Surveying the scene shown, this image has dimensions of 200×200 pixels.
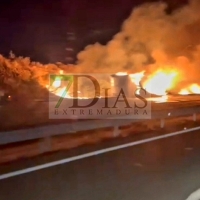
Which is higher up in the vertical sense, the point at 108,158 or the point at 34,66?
the point at 34,66

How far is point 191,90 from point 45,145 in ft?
119

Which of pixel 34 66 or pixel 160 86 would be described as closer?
pixel 34 66

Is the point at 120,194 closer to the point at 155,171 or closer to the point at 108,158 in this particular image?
the point at 155,171

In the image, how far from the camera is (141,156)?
12297 millimetres

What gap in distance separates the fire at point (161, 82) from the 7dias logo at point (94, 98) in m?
2.38

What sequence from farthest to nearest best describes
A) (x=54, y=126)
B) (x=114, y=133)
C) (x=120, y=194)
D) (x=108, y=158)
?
(x=114, y=133) → (x=54, y=126) → (x=108, y=158) → (x=120, y=194)

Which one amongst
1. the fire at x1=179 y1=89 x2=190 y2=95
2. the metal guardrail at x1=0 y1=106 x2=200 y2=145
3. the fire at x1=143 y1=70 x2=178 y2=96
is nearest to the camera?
the metal guardrail at x1=0 y1=106 x2=200 y2=145

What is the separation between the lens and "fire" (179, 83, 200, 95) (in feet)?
150

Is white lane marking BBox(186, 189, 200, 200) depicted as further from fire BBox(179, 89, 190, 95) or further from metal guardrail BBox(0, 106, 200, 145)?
fire BBox(179, 89, 190, 95)

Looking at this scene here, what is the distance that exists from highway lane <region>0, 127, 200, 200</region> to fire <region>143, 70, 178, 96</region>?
1042 inches

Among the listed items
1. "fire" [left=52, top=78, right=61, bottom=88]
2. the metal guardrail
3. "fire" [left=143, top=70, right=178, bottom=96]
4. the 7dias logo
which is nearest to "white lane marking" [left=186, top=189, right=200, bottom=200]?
the metal guardrail

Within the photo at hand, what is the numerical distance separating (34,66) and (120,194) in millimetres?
24826

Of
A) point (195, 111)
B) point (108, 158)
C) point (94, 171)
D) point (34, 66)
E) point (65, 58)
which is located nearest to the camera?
point (94, 171)

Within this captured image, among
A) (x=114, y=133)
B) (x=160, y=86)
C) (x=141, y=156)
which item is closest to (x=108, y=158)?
(x=141, y=156)
